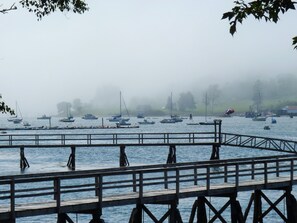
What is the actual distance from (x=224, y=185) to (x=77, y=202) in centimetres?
780

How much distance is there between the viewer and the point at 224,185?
32000 mm

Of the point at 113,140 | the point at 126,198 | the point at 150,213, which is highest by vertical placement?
the point at 126,198

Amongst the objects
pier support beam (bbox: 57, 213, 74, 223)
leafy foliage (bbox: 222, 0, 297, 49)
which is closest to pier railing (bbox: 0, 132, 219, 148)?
pier support beam (bbox: 57, 213, 74, 223)

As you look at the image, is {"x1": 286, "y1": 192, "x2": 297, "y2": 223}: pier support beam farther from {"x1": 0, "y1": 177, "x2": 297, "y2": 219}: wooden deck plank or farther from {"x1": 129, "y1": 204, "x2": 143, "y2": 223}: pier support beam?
{"x1": 129, "y1": 204, "x2": 143, "y2": 223}: pier support beam

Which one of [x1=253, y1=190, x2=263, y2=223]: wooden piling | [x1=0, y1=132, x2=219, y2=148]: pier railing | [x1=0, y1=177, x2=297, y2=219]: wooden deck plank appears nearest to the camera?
[x1=0, y1=177, x2=297, y2=219]: wooden deck plank

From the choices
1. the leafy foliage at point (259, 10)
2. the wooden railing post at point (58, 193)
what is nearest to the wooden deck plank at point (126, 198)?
the wooden railing post at point (58, 193)

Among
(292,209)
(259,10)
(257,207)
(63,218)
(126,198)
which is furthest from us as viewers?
(257,207)

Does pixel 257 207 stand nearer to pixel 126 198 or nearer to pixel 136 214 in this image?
pixel 136 214

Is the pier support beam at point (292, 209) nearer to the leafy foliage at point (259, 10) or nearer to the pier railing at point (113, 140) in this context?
the leafy foliage at point (259, 10)

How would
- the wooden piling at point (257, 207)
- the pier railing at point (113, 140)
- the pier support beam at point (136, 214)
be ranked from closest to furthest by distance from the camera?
the pier support beam at point (136, 214), the wooden piling at point (257, 207), the pier railing at point (113, 140)

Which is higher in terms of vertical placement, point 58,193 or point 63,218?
point 58,193

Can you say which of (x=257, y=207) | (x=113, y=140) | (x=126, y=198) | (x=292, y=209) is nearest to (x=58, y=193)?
(x=126, y=198)

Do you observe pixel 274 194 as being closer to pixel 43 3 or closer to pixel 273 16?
pixel 43 3

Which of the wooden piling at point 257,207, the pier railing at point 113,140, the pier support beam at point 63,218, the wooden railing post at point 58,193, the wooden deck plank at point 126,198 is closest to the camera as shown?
the wooden deck plank at point 126,198
